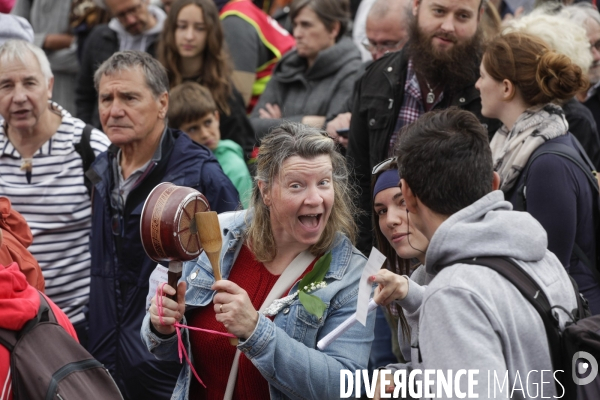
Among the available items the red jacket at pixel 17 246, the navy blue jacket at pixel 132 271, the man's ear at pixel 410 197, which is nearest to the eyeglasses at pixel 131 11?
the navy blue jacket at pixel 132 271

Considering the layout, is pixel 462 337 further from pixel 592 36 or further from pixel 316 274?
pixel 592 36

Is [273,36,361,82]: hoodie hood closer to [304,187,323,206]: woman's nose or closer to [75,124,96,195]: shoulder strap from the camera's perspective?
[75,124,96,195]: shoulder strap

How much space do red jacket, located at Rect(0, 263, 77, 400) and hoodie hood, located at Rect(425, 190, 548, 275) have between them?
1.22 m

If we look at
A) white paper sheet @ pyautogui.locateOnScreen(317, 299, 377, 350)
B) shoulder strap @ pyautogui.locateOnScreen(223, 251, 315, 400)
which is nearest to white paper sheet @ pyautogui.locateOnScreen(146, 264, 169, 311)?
shoulder strap @ pyautogui.locateOnScreen(223, 251, 315, 400)

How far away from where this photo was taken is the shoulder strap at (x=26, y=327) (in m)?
2.63

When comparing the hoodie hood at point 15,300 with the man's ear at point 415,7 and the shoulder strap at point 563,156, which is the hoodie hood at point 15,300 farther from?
the man's ear at point 415,7

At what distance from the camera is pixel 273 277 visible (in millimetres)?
3350

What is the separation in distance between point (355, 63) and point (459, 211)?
3869 millimetres

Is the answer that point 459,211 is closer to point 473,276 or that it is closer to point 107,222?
point 473,276

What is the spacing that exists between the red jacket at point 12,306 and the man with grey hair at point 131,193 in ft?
5.15

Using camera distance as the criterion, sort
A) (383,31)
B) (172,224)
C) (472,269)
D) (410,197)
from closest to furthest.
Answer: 1. (472,269)
2. (410,197)
3. (172,224)
4. (383,31)

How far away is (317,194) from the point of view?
10.9ft

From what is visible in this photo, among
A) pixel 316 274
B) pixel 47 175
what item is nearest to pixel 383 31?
pixel 47 175

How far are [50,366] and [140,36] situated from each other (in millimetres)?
4265
